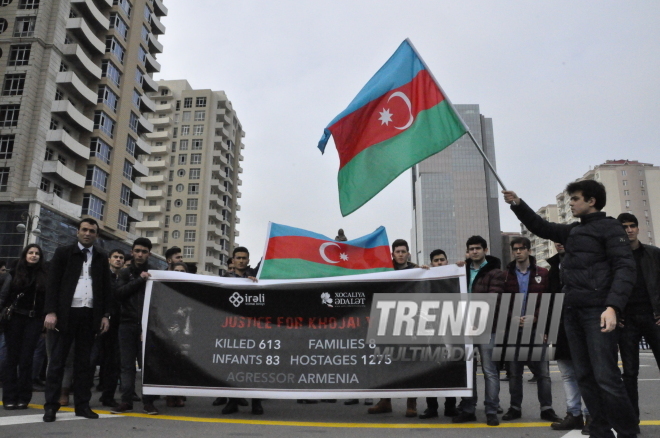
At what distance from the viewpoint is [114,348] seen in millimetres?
6594

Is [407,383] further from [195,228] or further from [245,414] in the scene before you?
[195,228]

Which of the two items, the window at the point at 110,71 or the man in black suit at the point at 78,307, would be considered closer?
the man in black suit at the point at 78,307

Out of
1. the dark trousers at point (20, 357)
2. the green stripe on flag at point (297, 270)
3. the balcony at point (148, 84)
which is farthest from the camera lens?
the balcony at point (148, 84)

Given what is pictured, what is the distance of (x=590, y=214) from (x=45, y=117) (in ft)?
132

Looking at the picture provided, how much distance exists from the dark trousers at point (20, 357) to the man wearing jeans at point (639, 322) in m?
6.40

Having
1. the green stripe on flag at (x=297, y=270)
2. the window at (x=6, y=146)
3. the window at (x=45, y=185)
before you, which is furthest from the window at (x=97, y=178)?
the green stripe on flag at (x=297, y=270)

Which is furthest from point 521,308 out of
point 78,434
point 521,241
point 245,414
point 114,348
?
point 114,348

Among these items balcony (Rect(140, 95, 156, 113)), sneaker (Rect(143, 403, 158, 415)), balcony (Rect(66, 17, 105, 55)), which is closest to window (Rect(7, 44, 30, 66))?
balcony (Rect(66, 17, 105, 55))

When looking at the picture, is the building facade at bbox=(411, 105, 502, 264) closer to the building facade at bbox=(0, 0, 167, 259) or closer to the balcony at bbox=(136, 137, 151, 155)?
the balcony at bbox=(136, 137, 151, 155)

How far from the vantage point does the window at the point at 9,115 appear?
35375 mm

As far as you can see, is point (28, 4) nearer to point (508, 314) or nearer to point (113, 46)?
point (113, 46)

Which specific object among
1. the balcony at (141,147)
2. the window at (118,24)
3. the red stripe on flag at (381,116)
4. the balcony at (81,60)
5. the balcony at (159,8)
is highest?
the balcony at (159,8)

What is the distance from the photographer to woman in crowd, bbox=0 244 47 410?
5.82m

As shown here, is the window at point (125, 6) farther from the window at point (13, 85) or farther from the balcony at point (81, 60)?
the window at point (13, 85)
